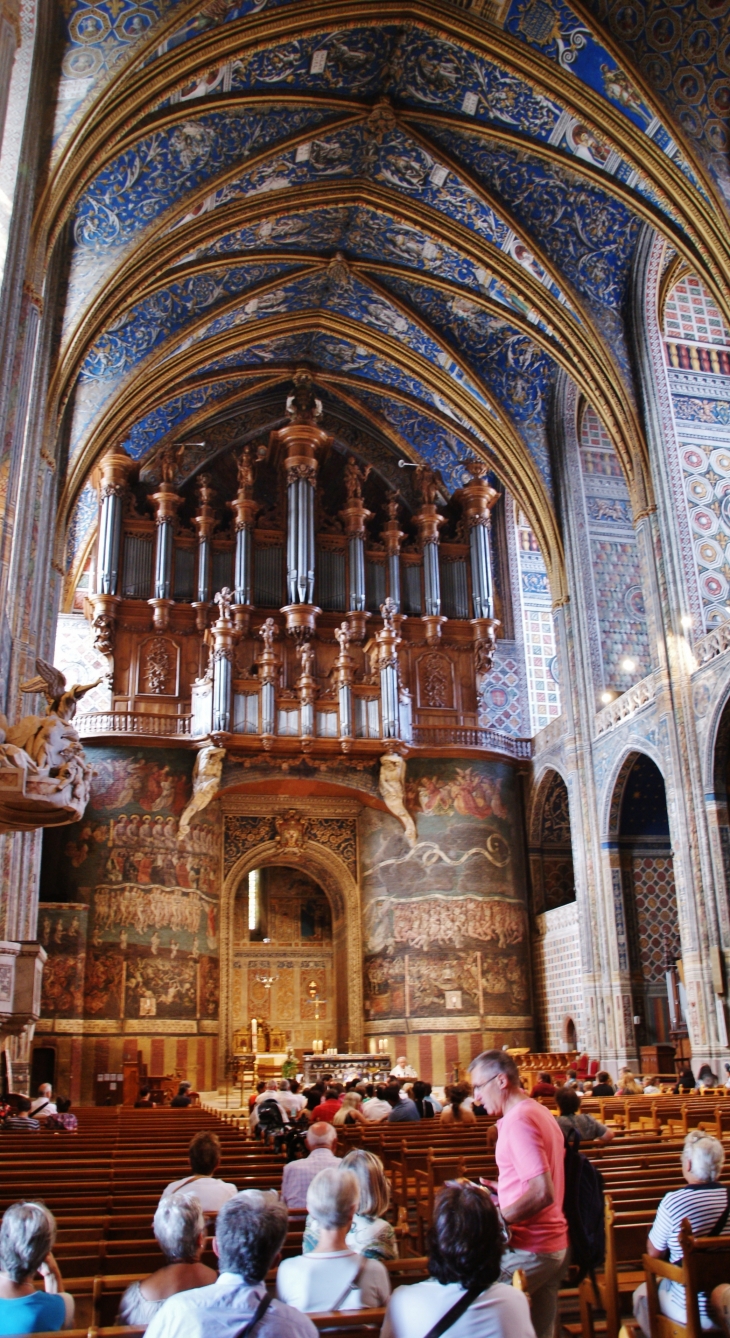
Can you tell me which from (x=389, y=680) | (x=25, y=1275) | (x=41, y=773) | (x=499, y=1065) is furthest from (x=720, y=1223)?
(x=389, y=680)

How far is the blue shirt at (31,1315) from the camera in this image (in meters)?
3.45

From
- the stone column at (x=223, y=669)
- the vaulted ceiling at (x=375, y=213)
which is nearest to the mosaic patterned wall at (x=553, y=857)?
the vaulted ceiling at (x=375, y=213)

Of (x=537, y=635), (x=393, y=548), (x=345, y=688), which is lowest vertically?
(x=345, y=688)

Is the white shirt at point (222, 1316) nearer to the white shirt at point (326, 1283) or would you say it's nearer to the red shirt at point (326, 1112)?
the white shirt at point (326, 1283)

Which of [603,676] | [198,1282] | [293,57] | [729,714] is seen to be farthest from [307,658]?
[198,1282]

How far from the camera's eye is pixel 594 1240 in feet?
16.0

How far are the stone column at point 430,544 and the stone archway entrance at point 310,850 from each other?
15.8 feet

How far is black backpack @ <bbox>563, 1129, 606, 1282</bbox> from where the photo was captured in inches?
191

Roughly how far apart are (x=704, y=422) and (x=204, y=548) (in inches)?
465

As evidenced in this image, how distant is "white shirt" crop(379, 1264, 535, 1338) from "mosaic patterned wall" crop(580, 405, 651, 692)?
71.3 feet

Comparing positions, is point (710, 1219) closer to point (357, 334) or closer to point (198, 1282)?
point (198, 1282)

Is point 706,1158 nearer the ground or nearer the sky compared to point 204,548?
nearer the ground

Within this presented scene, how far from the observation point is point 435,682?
27750mm

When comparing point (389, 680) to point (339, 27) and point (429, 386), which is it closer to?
point (429, 386)
